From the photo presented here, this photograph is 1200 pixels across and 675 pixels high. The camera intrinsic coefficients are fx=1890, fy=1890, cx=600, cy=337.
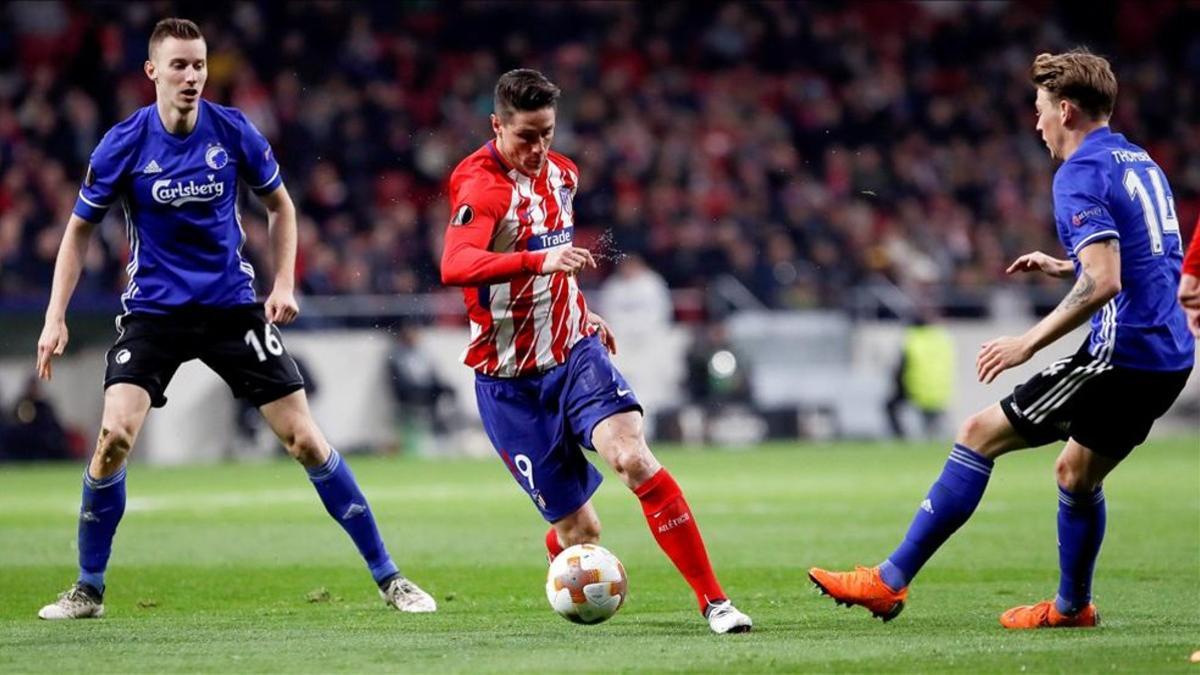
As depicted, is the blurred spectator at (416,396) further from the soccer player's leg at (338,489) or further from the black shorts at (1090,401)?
the black shorts at (1090,401)

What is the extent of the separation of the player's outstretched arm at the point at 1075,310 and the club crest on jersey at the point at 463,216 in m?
2.00

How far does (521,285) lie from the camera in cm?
762

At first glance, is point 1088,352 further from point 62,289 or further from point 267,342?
point 62,289

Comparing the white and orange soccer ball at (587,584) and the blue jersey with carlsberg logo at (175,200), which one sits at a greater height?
the blue jersey with carlsberg logo at (175,200)

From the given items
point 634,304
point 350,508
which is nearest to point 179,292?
point 350,508

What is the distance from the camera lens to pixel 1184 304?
6484 millimetres

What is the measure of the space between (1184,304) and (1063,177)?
0.75 meters

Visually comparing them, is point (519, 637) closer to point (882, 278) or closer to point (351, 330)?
point (351, 330)

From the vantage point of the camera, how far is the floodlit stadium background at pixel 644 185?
20797mm

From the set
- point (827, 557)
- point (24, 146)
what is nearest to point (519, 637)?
point (827, 557)

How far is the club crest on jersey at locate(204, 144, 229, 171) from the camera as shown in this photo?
26.6ft

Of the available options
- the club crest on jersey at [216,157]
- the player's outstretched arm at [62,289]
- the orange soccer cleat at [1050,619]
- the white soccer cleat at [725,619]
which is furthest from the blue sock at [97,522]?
the orange soccer cleat at [1050,619]

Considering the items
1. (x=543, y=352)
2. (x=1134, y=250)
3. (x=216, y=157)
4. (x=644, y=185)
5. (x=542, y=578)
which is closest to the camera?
(x=1134, y=250)

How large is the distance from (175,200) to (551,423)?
6.28 ft
